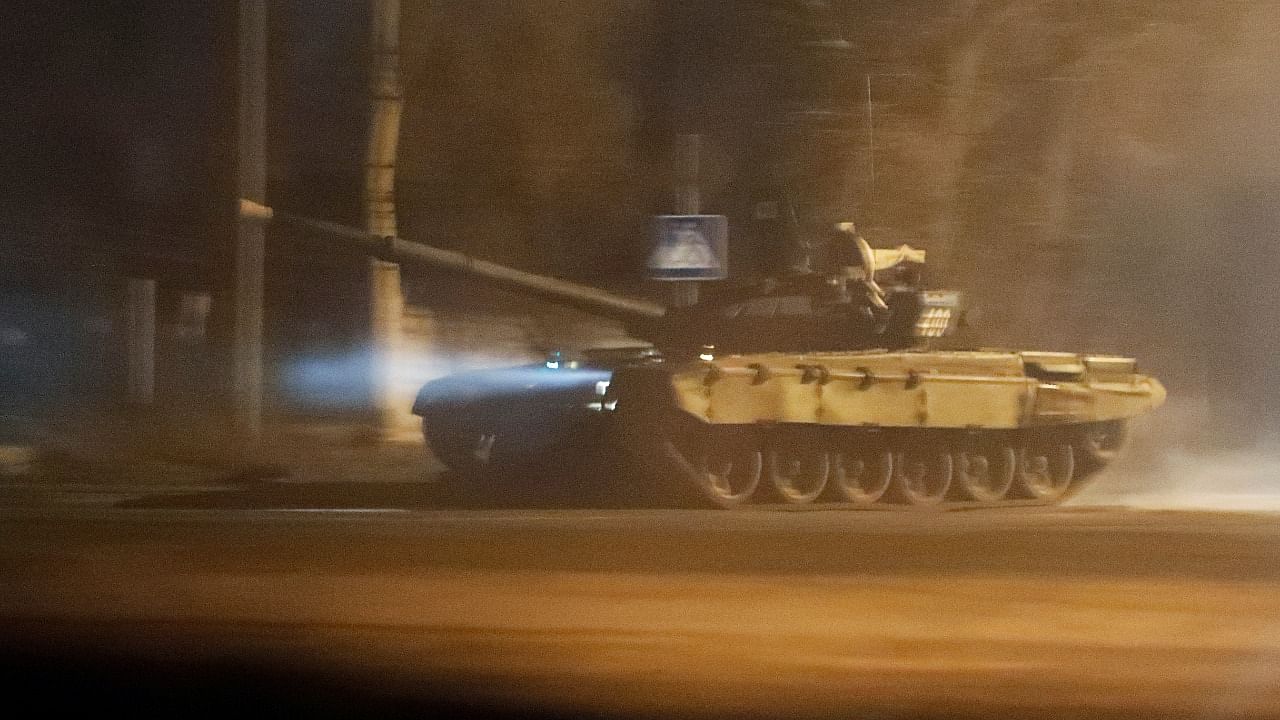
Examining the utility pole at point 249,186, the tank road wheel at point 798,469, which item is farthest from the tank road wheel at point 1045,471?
the utility pole at point 249,186

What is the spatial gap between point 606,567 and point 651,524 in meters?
2.41

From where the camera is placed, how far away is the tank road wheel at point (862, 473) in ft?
46.8

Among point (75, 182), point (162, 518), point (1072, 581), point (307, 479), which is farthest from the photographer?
point (75, 182)

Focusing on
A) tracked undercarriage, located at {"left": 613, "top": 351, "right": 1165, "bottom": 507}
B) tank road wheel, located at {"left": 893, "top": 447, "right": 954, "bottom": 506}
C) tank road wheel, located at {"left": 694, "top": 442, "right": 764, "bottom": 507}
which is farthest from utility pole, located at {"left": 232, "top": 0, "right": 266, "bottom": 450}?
tank road wheel, located at {"left": 893, "top": 447, "right": 954, "bottom": 506}

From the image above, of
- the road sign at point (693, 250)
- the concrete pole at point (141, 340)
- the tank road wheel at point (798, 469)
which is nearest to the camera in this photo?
the tank road wheel at point (798, 469)

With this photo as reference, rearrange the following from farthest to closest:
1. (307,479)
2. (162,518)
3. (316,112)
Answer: (316,112)
(307,479)
(162,518)

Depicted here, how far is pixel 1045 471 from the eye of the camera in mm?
15477

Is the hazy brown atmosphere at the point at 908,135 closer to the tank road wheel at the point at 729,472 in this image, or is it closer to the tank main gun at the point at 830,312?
the tank main gun at the point at 830,312

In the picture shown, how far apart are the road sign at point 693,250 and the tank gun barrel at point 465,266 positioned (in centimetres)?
41

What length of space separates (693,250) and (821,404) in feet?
11.7

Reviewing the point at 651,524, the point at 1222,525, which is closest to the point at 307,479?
the point at 651,524

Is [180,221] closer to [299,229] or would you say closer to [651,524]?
[299,229]

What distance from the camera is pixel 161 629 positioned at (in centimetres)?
788

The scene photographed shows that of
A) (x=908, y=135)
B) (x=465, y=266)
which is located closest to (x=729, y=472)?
(x=465, y=266)
